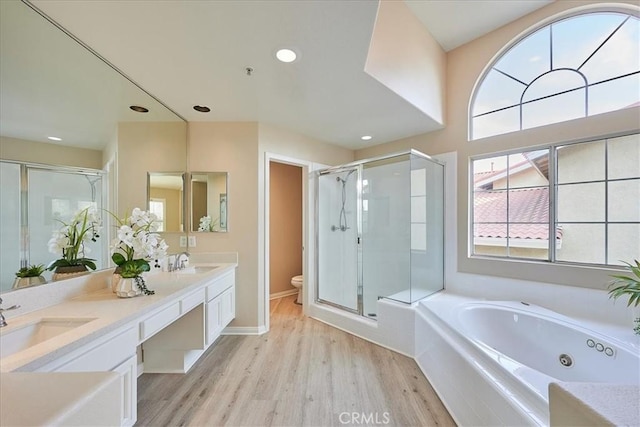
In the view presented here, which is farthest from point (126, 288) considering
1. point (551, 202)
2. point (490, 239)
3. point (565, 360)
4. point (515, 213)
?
point (551, 202)

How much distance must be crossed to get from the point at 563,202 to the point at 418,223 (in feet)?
4.18

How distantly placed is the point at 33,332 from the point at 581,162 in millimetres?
3991

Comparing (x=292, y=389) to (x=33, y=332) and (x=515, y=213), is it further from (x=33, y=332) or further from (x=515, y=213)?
(x=515, y=213)

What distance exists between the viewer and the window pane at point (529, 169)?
2377mm

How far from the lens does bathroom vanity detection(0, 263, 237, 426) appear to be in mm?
840

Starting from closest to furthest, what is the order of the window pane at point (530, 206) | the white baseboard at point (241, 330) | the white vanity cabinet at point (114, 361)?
the white vanity cabinet at point (114, 361) → the window pane at point (530, 206) → the white baseboard at point (241, 330)

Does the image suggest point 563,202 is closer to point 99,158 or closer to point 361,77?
point 361,77

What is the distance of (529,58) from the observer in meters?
2.50

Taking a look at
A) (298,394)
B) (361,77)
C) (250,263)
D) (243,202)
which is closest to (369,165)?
(361,77)

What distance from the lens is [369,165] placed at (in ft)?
10.5

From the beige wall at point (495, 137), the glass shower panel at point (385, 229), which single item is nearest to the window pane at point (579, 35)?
the beige wall at point (495, 137)

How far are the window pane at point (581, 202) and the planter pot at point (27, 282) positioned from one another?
3948mm

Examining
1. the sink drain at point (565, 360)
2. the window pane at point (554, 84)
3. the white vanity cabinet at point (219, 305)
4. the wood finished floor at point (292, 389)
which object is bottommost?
the wood finished floor at point (292, 389)

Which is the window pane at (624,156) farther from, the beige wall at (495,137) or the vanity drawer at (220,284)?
the vanity drawer at (220,284)
